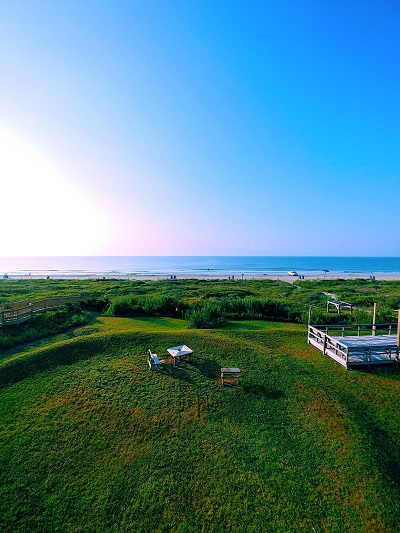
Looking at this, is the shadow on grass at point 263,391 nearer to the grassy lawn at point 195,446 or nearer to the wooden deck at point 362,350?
the grassy lawn at point 195,446


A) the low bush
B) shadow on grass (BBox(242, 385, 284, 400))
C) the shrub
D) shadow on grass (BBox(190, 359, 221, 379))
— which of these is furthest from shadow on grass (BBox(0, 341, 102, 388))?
shadow on grass (BBox(242, 385, 284, 400))

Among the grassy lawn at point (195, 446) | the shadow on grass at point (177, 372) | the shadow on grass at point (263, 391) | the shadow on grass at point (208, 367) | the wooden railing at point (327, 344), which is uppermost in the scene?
the wooden railing at point (327, 344)

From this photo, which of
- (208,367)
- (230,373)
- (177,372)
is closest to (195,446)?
(230,373)

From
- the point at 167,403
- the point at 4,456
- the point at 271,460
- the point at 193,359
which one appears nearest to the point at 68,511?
the point at 4,456

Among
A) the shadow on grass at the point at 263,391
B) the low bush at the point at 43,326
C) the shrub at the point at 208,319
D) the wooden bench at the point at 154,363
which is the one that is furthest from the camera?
the shrub at the point at 208,319

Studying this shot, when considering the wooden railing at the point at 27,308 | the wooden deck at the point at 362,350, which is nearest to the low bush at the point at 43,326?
the wooden railing at the point at 27,308

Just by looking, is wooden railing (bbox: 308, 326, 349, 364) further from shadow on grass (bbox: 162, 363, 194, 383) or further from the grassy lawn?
shadow on grass (bbox: 162, 363, 194, 383)

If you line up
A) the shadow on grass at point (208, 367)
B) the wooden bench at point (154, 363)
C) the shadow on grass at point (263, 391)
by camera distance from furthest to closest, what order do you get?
the wooden bench at point (154, 363), the shadow on grass at point (208, 367), the shadow on grass at point (263, 391)
